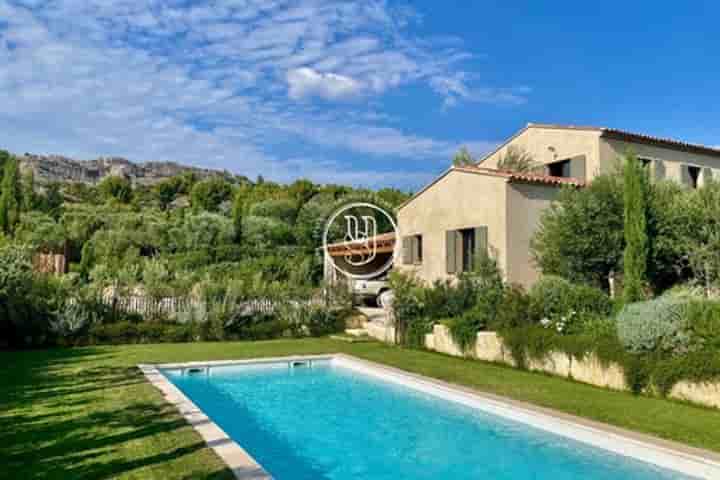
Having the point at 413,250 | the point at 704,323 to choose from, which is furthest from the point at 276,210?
the point at 704,323

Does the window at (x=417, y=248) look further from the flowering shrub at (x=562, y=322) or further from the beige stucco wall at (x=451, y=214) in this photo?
the flowering shrub at (x=562, y=322)

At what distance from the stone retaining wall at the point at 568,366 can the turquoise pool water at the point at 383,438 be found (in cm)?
265

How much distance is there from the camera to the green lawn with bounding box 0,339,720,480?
15.8 feet

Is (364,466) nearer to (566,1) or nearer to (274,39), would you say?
(274,39)

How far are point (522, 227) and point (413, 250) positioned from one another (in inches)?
229

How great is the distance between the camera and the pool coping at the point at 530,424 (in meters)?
5.11

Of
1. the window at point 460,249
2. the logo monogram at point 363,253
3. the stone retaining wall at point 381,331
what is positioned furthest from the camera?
the logo monogram at point 363,253

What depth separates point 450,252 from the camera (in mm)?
17531

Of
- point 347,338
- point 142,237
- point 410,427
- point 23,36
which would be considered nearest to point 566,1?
point 347,338

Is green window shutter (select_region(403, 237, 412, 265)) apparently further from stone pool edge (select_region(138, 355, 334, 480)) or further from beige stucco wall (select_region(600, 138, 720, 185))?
stone pool edge (select_region(138, 355, 334, 480))

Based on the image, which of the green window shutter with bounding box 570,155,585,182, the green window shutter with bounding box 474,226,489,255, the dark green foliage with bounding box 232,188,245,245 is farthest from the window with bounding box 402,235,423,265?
the dark green foliage with bounding box 232,188,245,245

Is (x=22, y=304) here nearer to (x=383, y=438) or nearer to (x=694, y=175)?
(x=383, y=438)

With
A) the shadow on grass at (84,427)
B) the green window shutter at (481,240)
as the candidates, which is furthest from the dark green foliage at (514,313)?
the shadow on grass at (84,427)

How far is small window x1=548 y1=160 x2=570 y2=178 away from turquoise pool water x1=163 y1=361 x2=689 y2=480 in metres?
11.1
